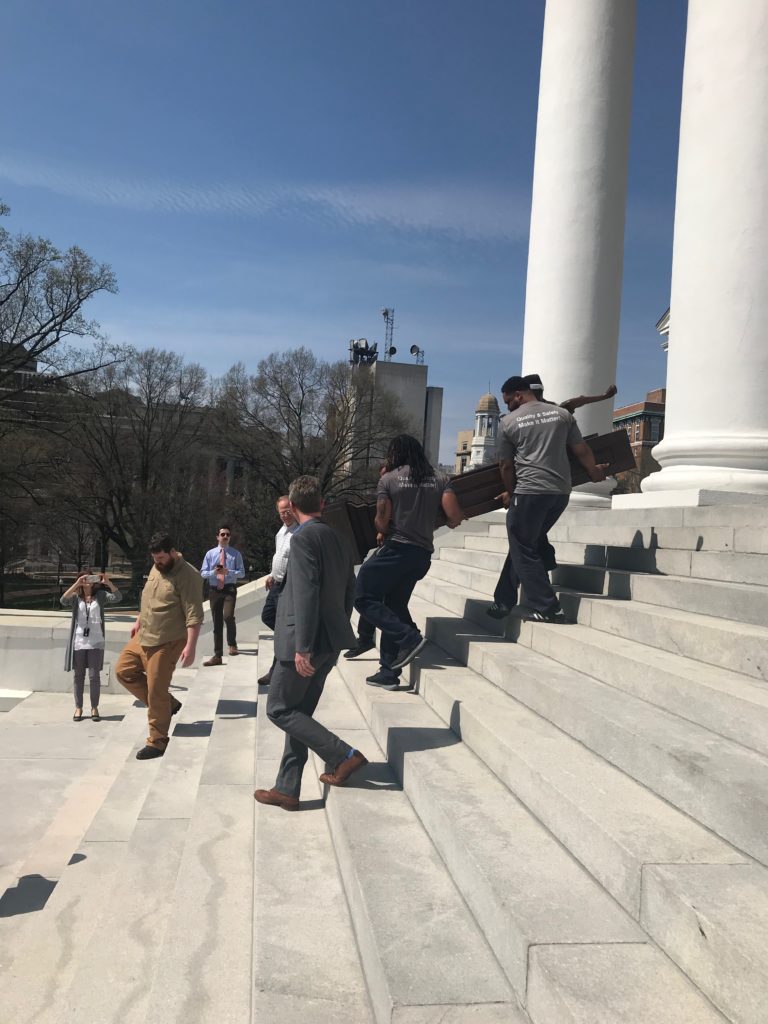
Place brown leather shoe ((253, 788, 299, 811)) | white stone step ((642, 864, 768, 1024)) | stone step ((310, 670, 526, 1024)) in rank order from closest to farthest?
white stone step ((642, 864, 768, 1024)) → stone step ((310, 670, 526, 1024)) → brown leather shoe ((253, 788, 299, 811))

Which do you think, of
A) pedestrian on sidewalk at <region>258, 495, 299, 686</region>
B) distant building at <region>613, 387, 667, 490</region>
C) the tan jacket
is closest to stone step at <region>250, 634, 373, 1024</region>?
pedestrian on sidewalk at <region>258, 495, 299, 686</region>

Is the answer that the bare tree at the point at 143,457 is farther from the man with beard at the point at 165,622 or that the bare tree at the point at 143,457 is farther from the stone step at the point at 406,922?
the stone step at the point at 406,922

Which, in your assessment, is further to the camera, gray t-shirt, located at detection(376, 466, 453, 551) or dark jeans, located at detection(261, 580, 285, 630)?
dark jeans, located at detection(261, 580, 285, 630)

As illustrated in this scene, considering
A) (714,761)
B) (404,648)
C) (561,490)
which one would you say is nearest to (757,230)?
(561,490)

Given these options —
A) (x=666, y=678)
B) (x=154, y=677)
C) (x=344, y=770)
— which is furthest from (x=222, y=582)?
(x=666, y=678)

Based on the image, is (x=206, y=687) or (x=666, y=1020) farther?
(x=206, y=687)

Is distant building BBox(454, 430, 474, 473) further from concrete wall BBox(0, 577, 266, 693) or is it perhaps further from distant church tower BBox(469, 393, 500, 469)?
concrete wall BBox(0, 577, 266, 693)

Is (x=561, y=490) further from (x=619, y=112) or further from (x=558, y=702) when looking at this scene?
(x=619, y=112)

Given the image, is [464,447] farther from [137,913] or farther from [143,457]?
[137,913]

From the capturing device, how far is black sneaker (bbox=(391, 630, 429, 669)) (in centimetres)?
559

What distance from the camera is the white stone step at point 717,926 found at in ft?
6.35

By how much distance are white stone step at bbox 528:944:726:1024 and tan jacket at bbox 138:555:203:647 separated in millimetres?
5665

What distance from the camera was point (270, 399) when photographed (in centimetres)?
4328

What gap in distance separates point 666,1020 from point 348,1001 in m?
1.17
